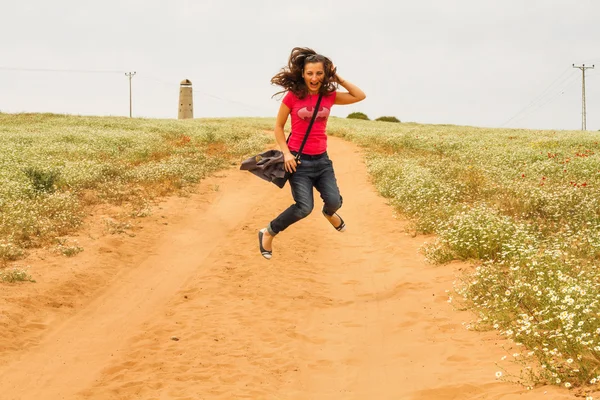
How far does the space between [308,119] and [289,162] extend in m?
0.62

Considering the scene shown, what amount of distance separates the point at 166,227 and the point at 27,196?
11.5 ft

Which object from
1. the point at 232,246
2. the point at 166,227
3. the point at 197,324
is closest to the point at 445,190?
the point at 232,246

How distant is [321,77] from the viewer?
296 inches

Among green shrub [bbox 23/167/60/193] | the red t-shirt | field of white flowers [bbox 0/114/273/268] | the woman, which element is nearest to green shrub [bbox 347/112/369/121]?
field of white flowers [bbox 0/114/273/268]

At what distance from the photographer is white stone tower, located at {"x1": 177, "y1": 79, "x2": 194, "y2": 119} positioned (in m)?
66.8

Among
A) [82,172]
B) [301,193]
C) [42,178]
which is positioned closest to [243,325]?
[301,193]

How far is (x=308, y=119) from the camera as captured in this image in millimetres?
7648

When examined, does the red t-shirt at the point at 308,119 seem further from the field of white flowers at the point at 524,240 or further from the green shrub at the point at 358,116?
the green shrub at the point at 358,116

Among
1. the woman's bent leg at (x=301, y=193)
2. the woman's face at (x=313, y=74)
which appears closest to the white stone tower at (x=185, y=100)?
the woman's bent leg at (x=301, y=193)

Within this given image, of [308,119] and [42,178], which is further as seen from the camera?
[42,178]

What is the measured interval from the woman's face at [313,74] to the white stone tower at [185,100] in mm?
60961

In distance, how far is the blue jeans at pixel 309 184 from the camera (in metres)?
7.97

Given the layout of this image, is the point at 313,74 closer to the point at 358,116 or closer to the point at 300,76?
the point at 300,76

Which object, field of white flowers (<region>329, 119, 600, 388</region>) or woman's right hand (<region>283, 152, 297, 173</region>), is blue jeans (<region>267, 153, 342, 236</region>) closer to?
woman's right hand (<region>283, 152, 297, 173</region>)
